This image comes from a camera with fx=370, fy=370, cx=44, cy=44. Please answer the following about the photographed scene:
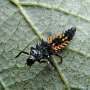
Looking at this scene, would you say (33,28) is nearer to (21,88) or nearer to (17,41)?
(17,41)

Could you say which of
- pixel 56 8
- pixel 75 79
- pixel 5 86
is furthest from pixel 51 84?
pixel 56 8

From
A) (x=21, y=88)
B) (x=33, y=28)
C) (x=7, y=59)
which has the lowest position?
(x=21, y=88)

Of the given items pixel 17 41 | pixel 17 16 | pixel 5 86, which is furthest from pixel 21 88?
pixel 17 16

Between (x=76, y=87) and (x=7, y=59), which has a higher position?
(x=7, y=59)

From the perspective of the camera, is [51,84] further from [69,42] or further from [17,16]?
[17,16]

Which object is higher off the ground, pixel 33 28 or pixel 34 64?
pixel 33 28

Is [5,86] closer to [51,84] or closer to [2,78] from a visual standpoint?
[2,78]
